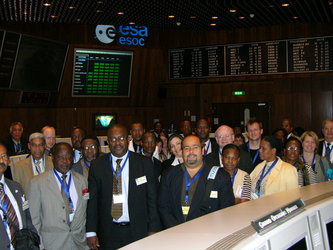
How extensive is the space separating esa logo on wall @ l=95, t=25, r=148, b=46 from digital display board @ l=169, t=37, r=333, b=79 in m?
1.00

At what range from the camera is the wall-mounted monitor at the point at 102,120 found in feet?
35.6

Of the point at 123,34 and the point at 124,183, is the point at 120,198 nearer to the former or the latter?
the point at 124,183

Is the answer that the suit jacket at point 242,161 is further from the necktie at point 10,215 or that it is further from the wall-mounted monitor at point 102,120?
the wall-mounted monitor at point 102,120

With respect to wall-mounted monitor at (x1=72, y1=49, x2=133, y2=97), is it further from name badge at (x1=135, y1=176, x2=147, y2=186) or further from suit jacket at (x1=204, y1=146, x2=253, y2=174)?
name badge at (x1=135, y1=176, x2=147, y2=186)

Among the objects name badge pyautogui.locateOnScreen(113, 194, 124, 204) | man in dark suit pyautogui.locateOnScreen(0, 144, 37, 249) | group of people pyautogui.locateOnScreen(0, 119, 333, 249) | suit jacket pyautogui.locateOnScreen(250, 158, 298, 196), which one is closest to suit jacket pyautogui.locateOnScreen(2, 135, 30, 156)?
group of people pyautogui.locateOnScreen(0, 119, 333, 249)

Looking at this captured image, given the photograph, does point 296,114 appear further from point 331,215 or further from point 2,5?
point 331,215

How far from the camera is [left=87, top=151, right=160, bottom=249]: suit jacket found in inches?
137

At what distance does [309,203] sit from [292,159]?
2545 mm

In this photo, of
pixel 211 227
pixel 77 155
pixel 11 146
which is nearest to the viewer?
pixel 211 227

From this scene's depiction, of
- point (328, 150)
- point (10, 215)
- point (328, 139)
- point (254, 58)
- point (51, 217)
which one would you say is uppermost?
point (254, 58)

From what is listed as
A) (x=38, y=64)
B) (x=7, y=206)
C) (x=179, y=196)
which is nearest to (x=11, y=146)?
(x=38, y=64)

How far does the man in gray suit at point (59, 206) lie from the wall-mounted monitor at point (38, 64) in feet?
18.8

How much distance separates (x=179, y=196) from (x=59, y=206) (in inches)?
40.1

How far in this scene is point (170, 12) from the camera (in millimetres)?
9070
